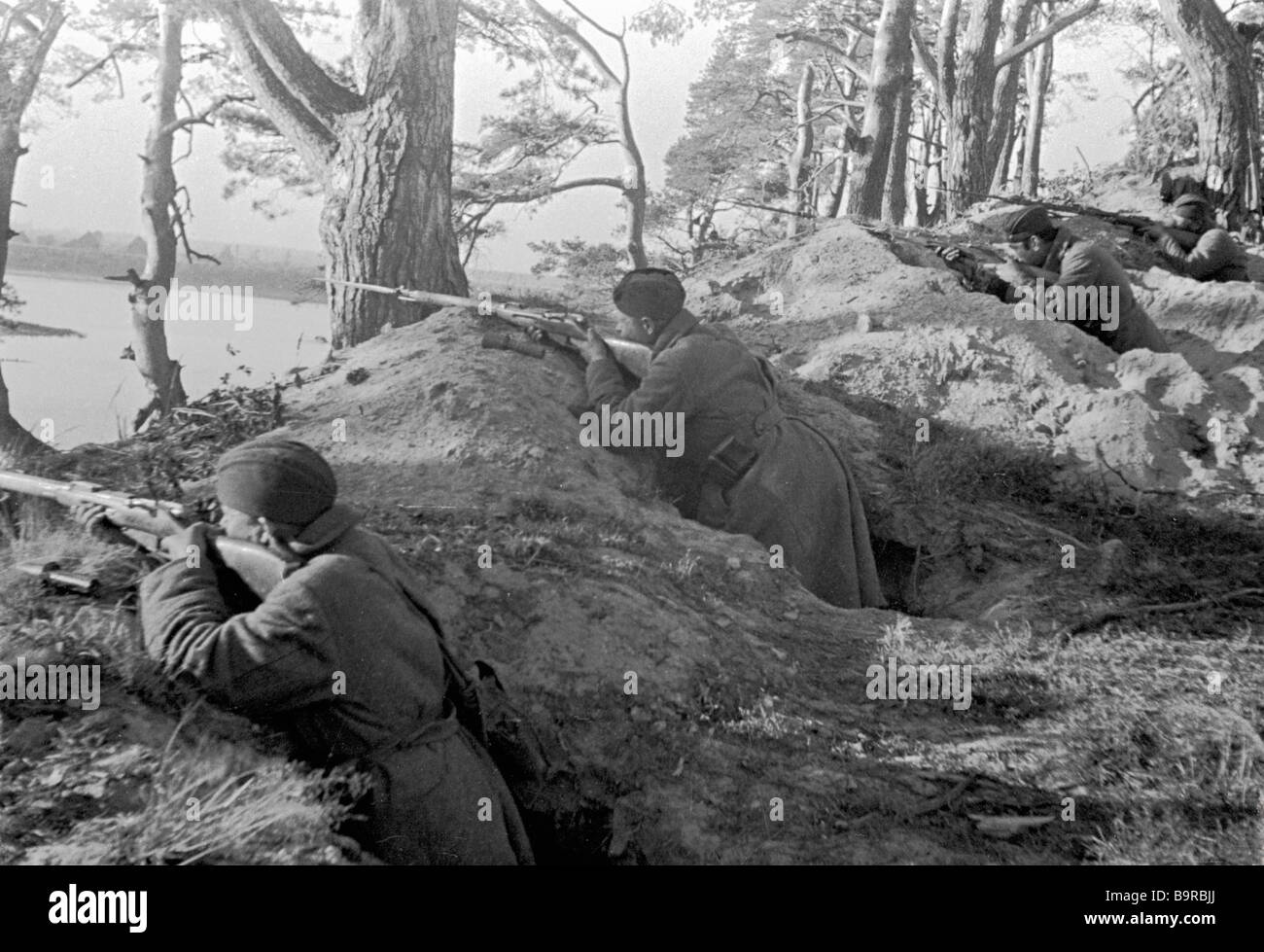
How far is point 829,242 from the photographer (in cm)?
982

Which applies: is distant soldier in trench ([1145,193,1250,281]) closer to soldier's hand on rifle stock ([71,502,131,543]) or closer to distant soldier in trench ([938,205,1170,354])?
distant soldier in trench ([938,205,1170,354])

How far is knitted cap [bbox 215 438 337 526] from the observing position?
10.1 feet

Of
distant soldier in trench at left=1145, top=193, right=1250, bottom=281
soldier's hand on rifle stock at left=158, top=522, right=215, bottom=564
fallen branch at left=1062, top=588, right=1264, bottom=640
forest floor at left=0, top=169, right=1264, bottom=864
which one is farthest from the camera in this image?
distant soldier in trench at left=1145, top=193, right=1250, bottom=281

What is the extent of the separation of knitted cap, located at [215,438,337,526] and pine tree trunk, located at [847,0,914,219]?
11114 millimetres

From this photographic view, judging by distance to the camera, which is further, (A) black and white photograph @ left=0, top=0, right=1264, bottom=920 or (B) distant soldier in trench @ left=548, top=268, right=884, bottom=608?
(B) distant soldier in trench @ left=548, top=268, right=884, bottom=608

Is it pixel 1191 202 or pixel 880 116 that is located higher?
pixel 880 116

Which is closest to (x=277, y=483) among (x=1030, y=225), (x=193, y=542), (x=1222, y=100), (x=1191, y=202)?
(x=193, y=542)

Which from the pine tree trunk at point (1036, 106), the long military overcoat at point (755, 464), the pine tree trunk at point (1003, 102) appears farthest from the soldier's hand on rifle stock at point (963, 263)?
the pine tree trunk at point (1036, 106)

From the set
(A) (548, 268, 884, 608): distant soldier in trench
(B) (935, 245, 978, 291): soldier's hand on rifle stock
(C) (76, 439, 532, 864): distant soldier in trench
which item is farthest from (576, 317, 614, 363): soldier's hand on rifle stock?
(B) (935, 245, 978, 291): soldier's hand on rifle stock

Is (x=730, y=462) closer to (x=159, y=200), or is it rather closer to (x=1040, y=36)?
(x=1040, y=36)

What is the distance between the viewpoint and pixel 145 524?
3.43 meters

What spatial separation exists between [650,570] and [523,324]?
7.95ft
